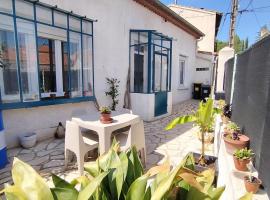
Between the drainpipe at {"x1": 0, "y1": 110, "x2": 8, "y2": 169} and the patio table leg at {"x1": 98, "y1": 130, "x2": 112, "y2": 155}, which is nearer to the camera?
the patio table leg at {"x1": 98, "y1": 130, "x2": 112, "y2": 155}

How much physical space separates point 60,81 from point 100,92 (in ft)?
4.98

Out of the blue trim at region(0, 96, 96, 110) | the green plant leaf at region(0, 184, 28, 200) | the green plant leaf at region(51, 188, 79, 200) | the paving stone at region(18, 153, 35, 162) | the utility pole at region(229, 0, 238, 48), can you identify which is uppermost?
the utility pole at region(229, 0, 238, 48)

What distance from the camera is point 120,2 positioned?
276 inches

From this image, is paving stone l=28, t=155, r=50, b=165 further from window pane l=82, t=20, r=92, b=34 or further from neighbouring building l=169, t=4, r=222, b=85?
neighbouring building l=169, t=4, r=222, b=85

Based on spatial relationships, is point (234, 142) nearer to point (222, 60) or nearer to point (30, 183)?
point (30, 183)

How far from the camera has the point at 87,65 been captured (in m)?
5.98

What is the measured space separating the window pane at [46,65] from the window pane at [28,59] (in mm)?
215

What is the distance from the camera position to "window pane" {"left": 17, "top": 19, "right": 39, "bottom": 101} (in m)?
4.43

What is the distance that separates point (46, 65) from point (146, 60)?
426 centimetres

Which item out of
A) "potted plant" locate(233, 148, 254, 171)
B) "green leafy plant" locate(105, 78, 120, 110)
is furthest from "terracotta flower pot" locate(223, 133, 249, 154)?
"green leafy plant" locate(105, 78, 120, 110)

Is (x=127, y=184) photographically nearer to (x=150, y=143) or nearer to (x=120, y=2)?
(x=150, y=143)

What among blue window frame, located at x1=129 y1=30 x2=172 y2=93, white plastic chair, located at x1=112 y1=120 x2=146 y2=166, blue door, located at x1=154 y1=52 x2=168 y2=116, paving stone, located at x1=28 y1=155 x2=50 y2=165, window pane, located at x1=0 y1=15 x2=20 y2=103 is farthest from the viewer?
blue door, located at x1=154 y1=52 x2=168 y2=116

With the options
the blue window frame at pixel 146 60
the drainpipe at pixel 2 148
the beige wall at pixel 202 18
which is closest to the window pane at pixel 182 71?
the blue window frame at pixel 146 60

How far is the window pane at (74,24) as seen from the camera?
5.41 m
